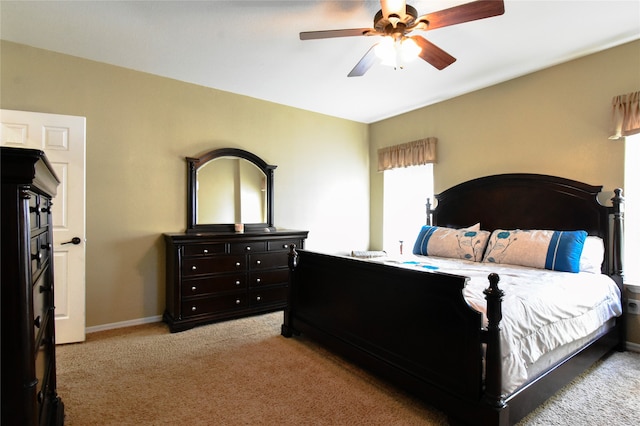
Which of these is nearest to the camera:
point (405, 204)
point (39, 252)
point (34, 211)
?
point (34, 211)

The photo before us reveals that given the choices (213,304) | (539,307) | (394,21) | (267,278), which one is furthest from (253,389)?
(394,21)

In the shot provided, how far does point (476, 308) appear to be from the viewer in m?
1.75

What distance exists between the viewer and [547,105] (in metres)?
3.28

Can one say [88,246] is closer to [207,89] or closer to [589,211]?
[207,89]

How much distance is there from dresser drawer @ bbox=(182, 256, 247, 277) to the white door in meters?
0.88

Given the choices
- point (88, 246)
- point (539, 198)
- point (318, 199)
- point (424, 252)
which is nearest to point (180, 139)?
point (88, 246)

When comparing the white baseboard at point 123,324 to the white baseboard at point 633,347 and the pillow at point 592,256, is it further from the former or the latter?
the white baseboard at point 633,347

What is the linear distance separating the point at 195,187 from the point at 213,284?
1.10 meters

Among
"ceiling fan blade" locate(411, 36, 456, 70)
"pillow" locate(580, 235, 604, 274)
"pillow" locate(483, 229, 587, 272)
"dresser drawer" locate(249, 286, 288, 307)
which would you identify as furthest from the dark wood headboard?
"dresser drawer" locate(249, 286, 288, 307)

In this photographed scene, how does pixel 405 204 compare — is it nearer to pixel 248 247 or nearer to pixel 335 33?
pixel 248 247

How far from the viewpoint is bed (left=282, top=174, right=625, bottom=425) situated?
5.39 feet

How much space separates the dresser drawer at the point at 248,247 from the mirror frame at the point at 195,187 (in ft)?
1.20

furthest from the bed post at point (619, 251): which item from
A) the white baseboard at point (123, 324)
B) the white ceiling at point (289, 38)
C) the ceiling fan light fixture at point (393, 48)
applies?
the white baseboard at point (123, 324)

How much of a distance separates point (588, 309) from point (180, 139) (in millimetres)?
3954
